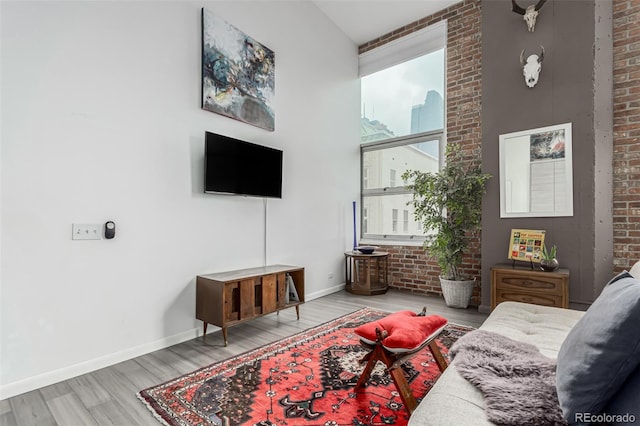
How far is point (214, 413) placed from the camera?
1745 mm

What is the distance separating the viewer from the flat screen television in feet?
9.70

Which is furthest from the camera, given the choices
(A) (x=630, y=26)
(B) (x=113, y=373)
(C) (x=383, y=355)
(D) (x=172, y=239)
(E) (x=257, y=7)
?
A: (E) (x=257, y=7)

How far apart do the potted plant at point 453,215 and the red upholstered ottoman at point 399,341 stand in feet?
6.78

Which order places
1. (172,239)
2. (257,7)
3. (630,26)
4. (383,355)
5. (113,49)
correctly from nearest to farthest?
(383,355) < (113,49) < (172,239) < (630,26) < (257,7)

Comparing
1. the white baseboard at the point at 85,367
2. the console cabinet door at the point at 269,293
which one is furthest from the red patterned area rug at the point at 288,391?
the white baseboard at the point at 85,367

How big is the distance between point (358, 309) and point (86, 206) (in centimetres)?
280

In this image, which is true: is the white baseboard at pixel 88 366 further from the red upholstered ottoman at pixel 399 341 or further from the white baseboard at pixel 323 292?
the red upholstered ottoman at pixel 399 341

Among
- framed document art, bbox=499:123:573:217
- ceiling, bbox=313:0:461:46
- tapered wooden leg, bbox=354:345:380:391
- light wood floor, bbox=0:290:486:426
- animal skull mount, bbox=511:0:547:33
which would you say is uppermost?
ceiling, bbox=313:0:461:46

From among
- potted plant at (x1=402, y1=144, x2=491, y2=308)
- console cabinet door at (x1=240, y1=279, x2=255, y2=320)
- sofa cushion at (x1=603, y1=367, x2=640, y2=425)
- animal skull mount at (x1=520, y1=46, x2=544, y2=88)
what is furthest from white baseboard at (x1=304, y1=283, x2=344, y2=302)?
sofa cushion at (x1=603, y1=367, x2=640, y2=425)

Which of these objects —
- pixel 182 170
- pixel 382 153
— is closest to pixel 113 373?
pixel 182 170

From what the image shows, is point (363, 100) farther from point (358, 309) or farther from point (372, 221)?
point (358, 309)

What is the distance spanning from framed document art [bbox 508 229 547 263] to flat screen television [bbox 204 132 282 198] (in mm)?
2468

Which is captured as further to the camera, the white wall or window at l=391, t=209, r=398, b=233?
window at l=391, t=209, r=398, b=233

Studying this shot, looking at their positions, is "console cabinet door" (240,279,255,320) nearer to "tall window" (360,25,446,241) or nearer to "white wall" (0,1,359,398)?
"white wall" (0,1,359,398)
